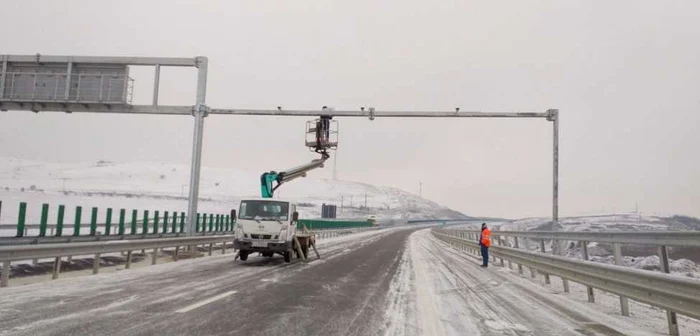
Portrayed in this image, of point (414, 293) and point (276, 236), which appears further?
point (276, 236)

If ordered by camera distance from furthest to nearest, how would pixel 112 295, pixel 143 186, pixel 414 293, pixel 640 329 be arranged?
pixel 143 186, pixel 414 293, pixel 112 295, pixel 640 329

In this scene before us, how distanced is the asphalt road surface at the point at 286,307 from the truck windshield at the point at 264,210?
4200mm

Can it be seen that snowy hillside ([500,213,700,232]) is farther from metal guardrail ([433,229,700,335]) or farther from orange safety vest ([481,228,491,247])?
orange safety vest ([481,228,491,247])

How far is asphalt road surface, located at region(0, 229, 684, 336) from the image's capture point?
638 centimetres

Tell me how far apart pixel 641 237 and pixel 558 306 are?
246cm

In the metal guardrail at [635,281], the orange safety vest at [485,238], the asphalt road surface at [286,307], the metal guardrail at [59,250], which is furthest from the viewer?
the orange safety vest at [485,238]

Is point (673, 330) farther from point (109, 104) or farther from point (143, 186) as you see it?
point (143, 186)

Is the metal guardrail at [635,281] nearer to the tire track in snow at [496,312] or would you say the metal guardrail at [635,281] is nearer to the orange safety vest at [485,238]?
the tire track in snow at [496,312]

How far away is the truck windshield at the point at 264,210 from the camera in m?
17.1

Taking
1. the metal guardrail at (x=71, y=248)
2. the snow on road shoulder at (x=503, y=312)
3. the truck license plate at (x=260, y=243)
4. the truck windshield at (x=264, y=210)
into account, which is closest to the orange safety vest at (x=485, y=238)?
the snow on road shoulder at (x=503, y=312)

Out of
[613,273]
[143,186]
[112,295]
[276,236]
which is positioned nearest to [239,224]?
[276,236]

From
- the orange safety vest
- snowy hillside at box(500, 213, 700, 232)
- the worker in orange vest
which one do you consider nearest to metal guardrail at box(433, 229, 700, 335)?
snowy hillside at box(500, 213, 700, 232)

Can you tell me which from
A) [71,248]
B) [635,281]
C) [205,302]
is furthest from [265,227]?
[635,281]

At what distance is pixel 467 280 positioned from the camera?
13.6 m
